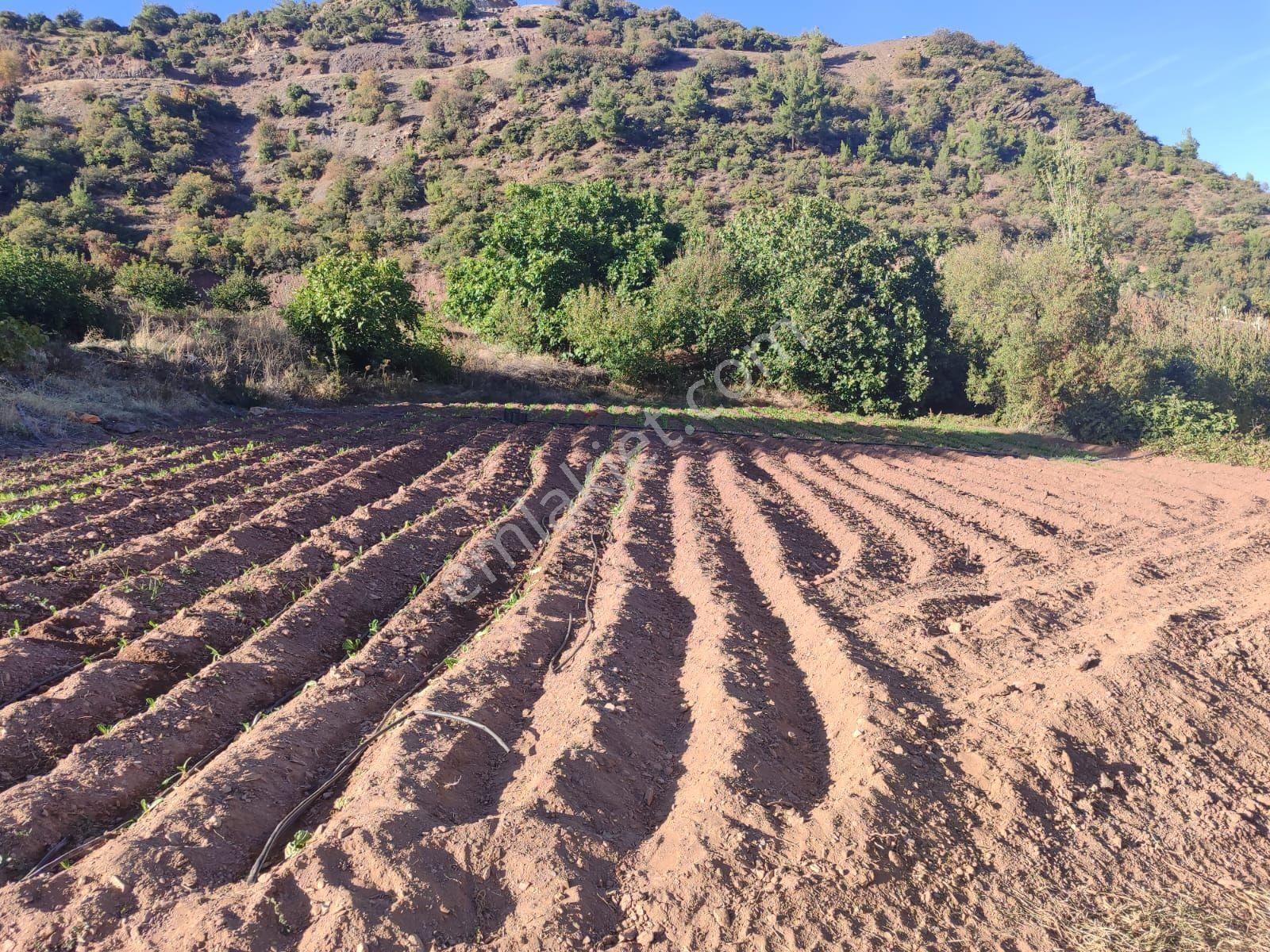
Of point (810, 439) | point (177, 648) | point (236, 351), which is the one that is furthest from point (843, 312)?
point (177, 648)

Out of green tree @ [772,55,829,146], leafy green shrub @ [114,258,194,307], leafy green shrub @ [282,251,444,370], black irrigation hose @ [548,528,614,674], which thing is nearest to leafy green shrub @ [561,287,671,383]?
leafy green shrub @ [282,251,444,370]

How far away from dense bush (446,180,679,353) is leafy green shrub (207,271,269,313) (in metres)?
5.92

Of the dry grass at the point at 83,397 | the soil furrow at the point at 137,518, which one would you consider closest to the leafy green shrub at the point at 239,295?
the dry grass at the point at 83,397

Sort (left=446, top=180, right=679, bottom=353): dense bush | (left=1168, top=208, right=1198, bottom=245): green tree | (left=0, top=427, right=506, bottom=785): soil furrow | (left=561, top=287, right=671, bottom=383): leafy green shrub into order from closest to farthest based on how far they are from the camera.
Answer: (left=0, top=427, right=506, bottom=785): soil furrow, (left=561, top=287, right=671, bottom=383): leafy green shrub, (left=446, top=180, right=679, bottom=353): dense bush, (left=1168, top=208, right=1198, bottom=245): green tree

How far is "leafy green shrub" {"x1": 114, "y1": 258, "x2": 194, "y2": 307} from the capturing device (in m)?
17.7

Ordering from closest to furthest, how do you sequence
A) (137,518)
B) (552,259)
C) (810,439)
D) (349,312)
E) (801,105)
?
(137,518) < (810,439) < (349,312) < (552,259) < (801,105)

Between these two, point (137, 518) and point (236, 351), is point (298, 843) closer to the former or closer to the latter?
point (137, 518)

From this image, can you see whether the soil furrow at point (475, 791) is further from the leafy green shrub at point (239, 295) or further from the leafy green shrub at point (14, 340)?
the leafy green shrub at point (239, 295)

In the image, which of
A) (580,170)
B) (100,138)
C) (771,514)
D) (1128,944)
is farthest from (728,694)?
(100,138)

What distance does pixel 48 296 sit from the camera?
559 inches

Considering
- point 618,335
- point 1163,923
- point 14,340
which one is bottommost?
point 1163,923

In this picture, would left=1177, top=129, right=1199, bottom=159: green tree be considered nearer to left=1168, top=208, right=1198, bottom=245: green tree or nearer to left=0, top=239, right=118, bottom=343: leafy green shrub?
left=1168, top=208, right=1198, bottom=245: green tree

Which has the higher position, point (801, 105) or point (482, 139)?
point (801, 105)

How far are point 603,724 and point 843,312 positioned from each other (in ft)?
59.6
